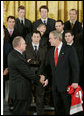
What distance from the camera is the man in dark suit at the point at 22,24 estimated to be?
4.36 meters

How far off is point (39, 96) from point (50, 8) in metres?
1.82

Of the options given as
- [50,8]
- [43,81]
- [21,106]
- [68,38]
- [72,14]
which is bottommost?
[21,106]

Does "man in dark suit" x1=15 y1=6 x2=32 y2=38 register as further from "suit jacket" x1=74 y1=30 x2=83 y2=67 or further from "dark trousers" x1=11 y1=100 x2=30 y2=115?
"dark trousers" x1=11 y1=100 x2=30 y2=115

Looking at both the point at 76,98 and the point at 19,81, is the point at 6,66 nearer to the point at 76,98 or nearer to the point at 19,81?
the point at 19,81

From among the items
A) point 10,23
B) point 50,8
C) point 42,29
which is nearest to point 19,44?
point 42,29

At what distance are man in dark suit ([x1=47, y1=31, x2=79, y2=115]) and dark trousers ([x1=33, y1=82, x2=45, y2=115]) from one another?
1.32 feet

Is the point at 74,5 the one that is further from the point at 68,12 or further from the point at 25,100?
the point at 25,100

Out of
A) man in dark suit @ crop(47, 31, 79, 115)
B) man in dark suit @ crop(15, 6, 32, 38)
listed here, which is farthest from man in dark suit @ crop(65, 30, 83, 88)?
man in dark suit @ crop(15, 6, 32, 38)

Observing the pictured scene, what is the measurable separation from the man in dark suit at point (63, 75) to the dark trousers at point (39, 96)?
15.8 inches

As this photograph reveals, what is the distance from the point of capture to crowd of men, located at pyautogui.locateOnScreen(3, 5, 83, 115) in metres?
3.45

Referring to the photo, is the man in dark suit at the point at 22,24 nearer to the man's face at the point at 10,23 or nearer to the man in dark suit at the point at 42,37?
the man's face at the point at 10,23

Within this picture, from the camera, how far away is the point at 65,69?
3541 millimetres

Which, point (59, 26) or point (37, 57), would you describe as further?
point (59, 26)

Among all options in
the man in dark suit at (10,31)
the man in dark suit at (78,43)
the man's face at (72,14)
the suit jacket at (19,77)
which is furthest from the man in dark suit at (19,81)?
the man's face at (72,14)
